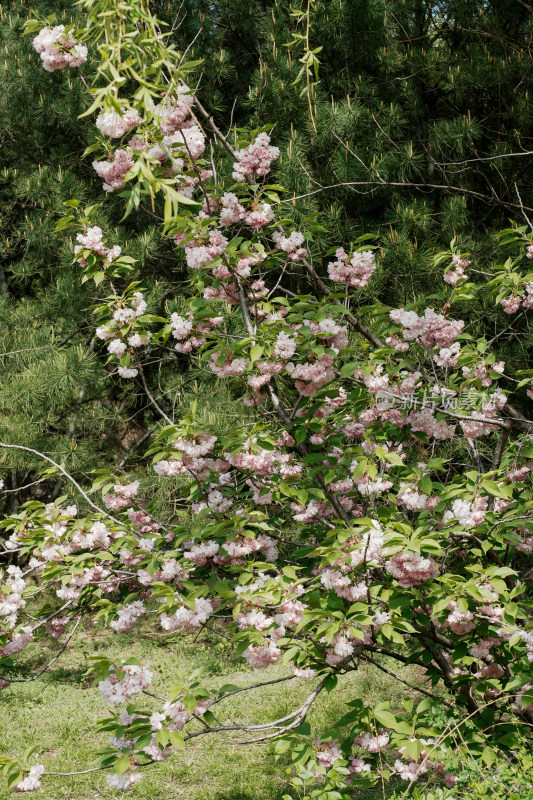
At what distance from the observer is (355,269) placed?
245 centimetres

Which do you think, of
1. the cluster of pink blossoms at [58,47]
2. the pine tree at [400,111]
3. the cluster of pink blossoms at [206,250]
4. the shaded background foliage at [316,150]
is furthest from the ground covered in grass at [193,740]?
the pine tree at [400,111]

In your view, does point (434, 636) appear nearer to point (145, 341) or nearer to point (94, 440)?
point (145, 341)

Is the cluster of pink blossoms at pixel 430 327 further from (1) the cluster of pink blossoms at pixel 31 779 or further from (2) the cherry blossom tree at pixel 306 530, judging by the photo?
(1) the cluster of pink blossoms at pixel 31 779

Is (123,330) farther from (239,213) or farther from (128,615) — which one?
(128,615)

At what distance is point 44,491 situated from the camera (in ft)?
21.2

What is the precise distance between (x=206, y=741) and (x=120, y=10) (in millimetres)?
3663

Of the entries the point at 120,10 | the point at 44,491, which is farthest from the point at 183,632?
the point at 120,10

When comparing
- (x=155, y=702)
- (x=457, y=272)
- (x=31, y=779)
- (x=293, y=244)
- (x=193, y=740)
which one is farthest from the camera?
(x=155, y=702)

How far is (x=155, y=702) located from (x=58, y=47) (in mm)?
3636

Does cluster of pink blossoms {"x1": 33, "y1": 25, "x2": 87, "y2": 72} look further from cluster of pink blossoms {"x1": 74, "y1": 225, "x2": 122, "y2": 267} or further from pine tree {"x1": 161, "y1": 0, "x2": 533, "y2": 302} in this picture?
pine tree {"x1": 161, "y1": 0, "x2": 533, "y2": 302}

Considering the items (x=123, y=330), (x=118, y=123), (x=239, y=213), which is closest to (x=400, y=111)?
(x=239, y=213)

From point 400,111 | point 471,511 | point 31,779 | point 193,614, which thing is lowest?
point 31,779

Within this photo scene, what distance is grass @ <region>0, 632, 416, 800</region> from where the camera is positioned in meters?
3.21

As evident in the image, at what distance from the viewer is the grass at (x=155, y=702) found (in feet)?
10.5
